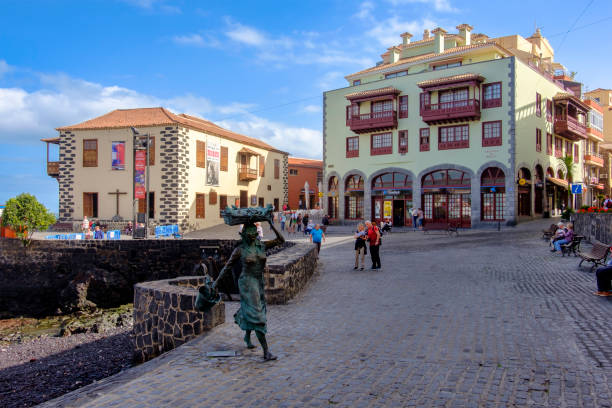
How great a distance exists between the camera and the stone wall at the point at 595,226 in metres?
16.9

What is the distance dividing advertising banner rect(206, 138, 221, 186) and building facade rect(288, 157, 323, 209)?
49.1 ft

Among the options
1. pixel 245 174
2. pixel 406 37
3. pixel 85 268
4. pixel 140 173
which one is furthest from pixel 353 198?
pixel 85 268

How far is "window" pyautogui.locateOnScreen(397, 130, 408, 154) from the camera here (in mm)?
36125

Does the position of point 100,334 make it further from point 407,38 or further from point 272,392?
point 407,38

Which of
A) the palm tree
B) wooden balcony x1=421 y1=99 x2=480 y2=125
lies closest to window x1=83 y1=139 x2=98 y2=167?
wooden balcony x1=421 y1=99 x2=480 y2=125

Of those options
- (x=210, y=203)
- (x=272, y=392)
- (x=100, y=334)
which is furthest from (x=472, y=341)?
(x=210, y=203)

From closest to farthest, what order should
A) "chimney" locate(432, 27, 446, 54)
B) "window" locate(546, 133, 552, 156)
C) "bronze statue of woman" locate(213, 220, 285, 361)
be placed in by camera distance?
"bronze statue of woman" locate(213, 220, 285, 361)
"window" locate(546, 133, 552, 156)
"chimney" locate(432, 27, 446, 54)

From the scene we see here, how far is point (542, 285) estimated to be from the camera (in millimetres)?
10703

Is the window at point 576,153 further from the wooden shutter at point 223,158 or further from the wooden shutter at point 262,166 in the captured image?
the wooden shutter at point 223,158

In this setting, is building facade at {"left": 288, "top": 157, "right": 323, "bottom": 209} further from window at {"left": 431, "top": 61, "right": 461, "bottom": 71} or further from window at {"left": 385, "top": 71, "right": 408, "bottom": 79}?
window at {"left": 431, "top": 61, "right": 461, "bottom": 71}

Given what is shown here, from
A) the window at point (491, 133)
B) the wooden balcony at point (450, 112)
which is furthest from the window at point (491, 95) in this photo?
the window at point (491, 133)

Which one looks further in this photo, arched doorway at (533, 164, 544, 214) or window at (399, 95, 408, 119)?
window at (399, 95, 408, 119)

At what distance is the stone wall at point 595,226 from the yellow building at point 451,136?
25.9 feet

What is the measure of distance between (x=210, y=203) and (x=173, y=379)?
33.4 metres
